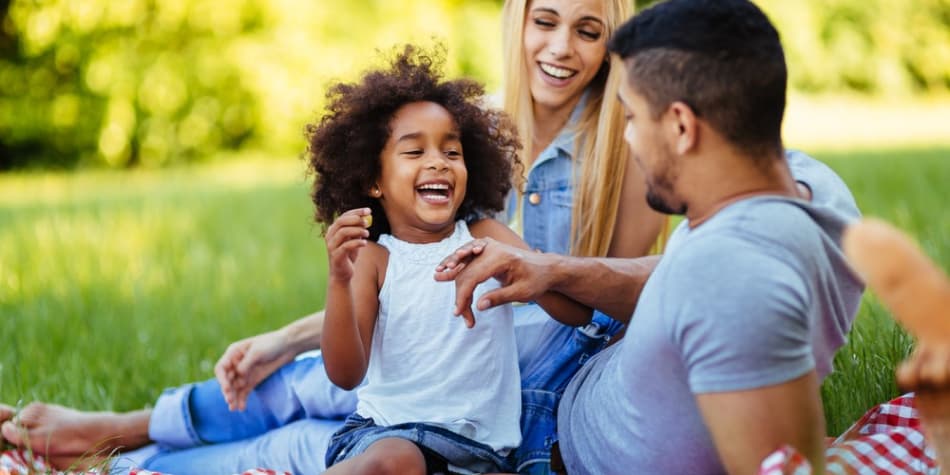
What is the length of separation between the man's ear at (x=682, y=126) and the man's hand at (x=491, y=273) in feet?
2.03

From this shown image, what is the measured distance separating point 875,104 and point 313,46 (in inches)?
426

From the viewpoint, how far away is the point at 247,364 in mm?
3207

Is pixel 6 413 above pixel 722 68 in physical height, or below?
below

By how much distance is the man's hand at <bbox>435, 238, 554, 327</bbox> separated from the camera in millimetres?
2467

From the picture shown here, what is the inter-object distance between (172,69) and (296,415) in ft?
38.2

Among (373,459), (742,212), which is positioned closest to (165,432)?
(373,459)

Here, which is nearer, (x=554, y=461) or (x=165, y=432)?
(x=554, y=461)

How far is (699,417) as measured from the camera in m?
2.07

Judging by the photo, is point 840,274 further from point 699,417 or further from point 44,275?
point 44,275

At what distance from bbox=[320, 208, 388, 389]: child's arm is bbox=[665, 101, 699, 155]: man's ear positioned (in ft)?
2.49

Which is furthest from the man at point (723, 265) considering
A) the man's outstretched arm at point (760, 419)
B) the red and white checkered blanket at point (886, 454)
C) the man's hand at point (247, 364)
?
the man's hand at point (247, 364)

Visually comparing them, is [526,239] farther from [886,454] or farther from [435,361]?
[886,454]

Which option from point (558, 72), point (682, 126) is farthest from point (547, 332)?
point (682, 126)

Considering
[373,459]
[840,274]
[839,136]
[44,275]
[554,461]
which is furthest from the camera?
[839,136]
